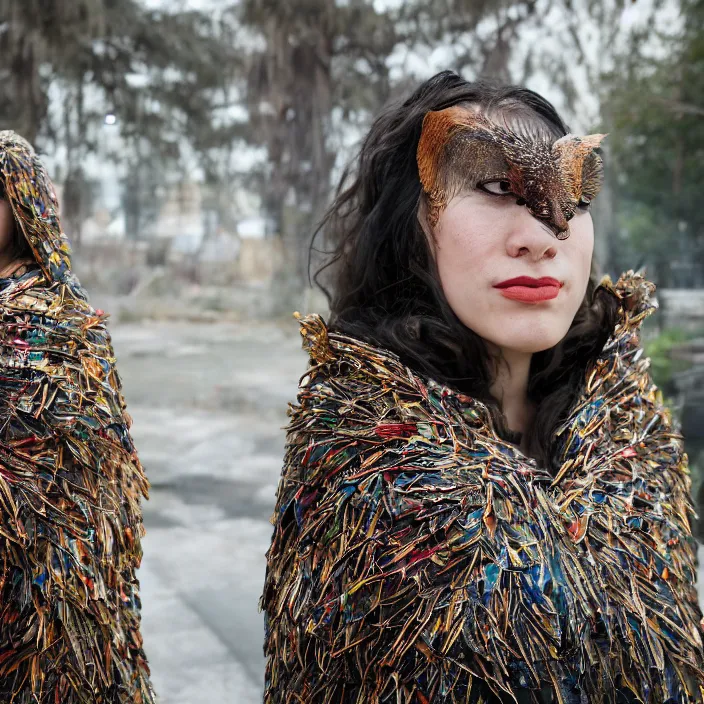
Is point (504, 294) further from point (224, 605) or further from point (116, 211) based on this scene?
point (116, 211)

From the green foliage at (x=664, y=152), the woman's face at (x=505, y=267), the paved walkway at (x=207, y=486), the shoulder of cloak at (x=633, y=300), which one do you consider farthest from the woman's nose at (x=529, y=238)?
the green foliage at (x=664, y=152)

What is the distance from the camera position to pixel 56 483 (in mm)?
1210

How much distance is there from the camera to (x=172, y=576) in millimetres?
2732

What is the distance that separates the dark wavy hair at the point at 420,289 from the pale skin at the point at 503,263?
3cm

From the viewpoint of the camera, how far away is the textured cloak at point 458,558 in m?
0.83

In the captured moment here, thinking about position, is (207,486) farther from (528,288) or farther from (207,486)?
(528,288)

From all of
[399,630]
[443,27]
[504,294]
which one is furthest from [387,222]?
[443,27]

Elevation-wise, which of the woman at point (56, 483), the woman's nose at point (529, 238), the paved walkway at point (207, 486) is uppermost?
the woman's nose at point (529, 238)

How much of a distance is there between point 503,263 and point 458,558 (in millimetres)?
349

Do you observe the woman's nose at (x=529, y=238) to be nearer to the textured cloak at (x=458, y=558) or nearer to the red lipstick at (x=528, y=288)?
the red lipstick at (x=528, y=288)

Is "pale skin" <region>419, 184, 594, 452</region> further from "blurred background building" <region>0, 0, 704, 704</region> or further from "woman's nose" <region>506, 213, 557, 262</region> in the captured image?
"blurred background building" <region>0, 0, 704, 704</region>

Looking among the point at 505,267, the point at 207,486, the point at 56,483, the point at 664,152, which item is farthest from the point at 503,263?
the point at 207,486

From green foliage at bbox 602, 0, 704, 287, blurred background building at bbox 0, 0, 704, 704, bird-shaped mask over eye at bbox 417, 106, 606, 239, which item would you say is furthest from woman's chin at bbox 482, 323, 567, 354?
green foliage at bbox 602, 0, 704, 287

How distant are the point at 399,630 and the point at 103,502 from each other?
1.97ft
